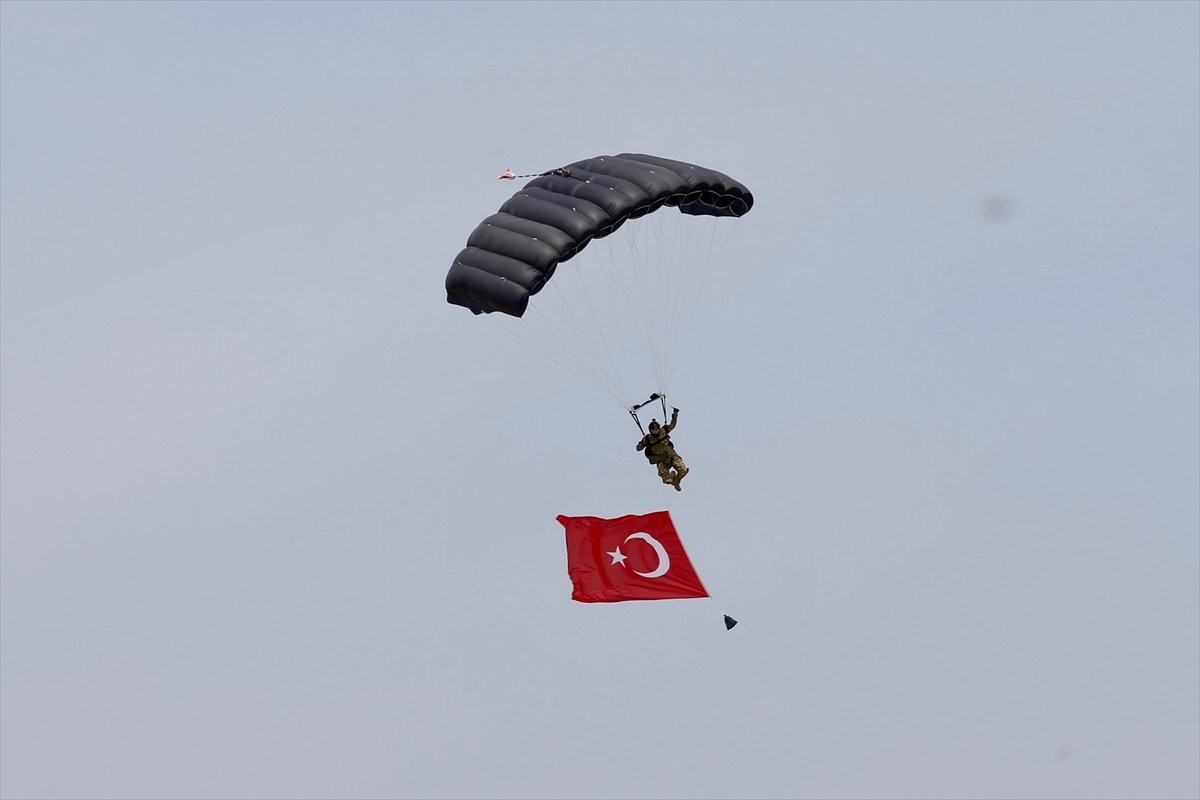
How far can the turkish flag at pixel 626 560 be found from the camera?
154 feet

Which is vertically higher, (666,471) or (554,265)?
(554,265)

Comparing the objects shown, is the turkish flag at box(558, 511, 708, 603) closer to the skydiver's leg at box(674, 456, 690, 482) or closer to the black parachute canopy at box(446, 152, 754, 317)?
the skydiver's leg at box(674, 456, 690, 482)

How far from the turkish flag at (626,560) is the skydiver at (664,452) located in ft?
6.72

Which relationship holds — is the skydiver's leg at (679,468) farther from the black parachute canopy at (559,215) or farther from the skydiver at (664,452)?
the black parachute canopy at (559,215)

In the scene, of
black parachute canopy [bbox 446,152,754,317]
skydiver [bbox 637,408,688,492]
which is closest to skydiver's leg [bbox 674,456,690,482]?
skydiver [bbox 637,408,688,492]

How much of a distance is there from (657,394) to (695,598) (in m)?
4.71

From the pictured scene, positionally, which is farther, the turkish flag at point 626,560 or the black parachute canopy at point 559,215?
the turkish flag at point 626,560

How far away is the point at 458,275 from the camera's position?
4359 centimetres

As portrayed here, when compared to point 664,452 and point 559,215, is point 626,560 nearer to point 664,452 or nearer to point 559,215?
point 664,452

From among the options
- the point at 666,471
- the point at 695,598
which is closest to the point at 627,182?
the point at 666,471

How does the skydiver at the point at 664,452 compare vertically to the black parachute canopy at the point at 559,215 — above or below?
below

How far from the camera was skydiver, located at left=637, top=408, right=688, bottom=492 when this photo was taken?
148 feet

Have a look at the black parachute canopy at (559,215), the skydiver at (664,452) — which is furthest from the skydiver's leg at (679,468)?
the black parachute canopy at (559,215)

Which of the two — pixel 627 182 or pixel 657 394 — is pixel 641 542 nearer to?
pixel 657 394
